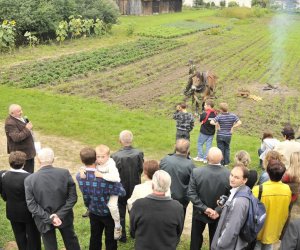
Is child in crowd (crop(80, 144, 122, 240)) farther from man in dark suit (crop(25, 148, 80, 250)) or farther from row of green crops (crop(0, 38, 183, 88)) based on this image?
row of green crops (crop(0, 38, 183, 88))

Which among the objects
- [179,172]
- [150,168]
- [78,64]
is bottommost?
[78,64]

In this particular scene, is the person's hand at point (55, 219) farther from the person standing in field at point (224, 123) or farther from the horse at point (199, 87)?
the horse at point (199, 87)

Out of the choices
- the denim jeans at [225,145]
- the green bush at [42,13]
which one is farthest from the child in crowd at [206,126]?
the green bush at [42,13]

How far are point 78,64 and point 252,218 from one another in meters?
17.5

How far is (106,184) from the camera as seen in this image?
5355mm

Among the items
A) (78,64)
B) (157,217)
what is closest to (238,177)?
(157,217)

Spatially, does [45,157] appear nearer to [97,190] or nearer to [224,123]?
[97,190]

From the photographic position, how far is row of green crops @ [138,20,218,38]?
3206 cm

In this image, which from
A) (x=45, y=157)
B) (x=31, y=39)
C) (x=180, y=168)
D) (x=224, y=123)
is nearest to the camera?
(x=45, y=157)

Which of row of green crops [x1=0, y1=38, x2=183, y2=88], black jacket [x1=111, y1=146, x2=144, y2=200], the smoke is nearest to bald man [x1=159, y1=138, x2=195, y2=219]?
black jacket [x1=111, y1=146, x2=144, y2=200]

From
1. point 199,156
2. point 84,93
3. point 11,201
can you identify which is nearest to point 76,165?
point 199,156

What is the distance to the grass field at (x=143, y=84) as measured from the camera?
40.9 ft

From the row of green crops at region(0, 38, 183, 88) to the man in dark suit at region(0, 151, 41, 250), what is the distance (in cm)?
1264

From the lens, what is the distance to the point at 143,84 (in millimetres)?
18703
